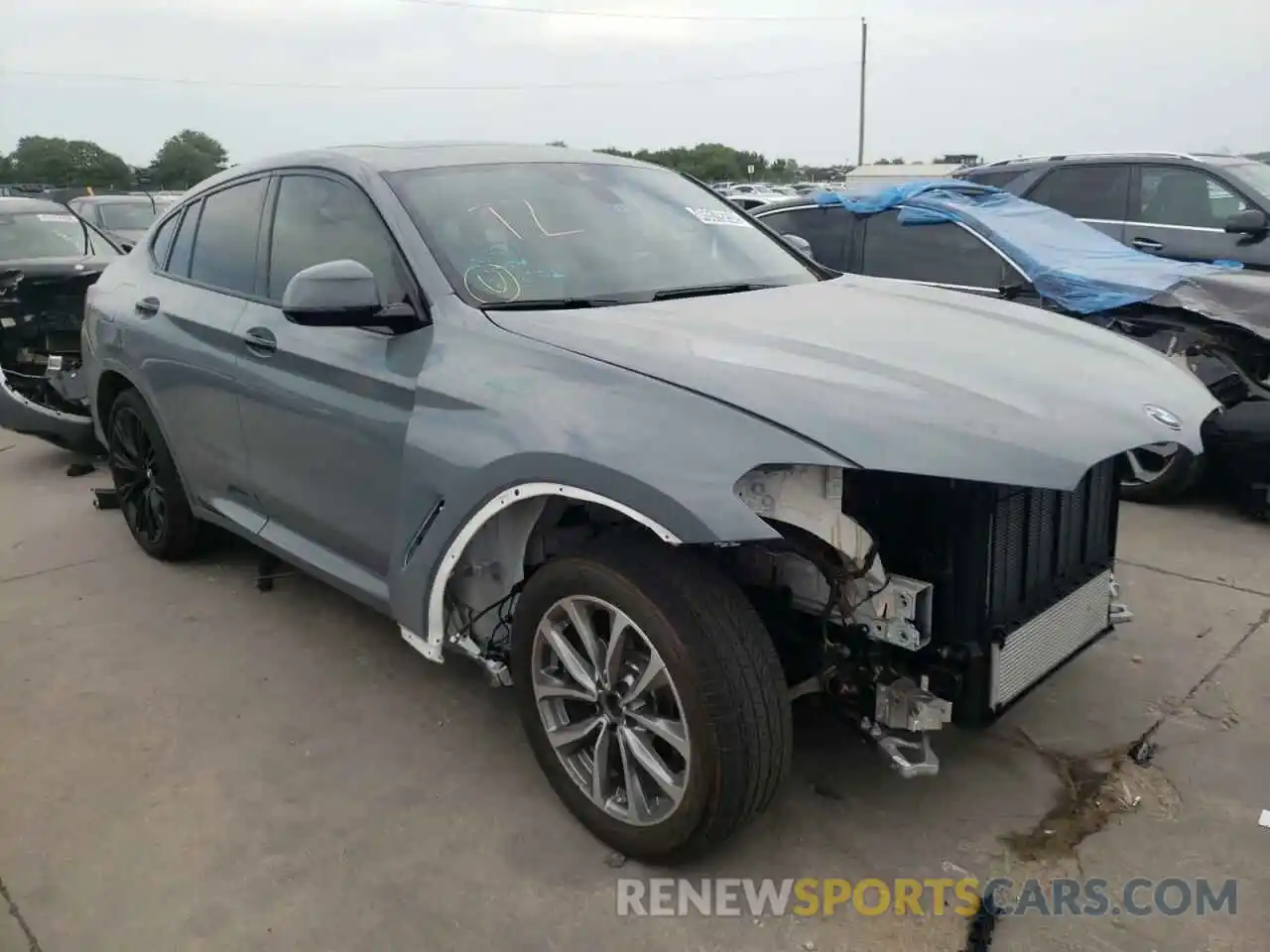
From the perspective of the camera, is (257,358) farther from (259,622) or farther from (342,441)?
(259,622)

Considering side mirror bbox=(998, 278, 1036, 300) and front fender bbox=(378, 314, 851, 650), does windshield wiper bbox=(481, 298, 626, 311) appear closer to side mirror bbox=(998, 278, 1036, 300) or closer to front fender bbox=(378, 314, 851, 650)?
front fender bbox=(378, 314, 851, 650)

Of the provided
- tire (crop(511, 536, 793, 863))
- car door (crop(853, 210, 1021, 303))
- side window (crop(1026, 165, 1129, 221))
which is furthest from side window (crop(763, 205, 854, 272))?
tire (crop(511, 536, 793, 863))

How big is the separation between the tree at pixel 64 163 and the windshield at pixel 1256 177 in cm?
3843

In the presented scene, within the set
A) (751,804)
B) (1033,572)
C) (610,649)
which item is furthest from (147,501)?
(1033,572)

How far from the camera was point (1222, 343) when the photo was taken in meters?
5.17

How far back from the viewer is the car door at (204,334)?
153 inches

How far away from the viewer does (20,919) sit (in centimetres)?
260

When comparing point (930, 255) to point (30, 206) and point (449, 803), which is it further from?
point (30, 206)

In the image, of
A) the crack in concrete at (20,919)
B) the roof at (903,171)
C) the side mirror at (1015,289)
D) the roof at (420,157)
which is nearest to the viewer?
the crack in concrete at (20,919)

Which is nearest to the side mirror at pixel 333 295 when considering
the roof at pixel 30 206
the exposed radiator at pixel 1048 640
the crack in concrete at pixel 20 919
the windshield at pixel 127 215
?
the crack in concrete at pixel 20 919

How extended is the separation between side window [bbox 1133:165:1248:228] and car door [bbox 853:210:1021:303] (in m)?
2.35

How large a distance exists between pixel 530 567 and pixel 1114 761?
6.00 feet

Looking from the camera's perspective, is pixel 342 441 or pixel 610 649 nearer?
pixel 610 649

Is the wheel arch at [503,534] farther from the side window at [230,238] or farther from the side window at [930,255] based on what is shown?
the side window at [930,255]
